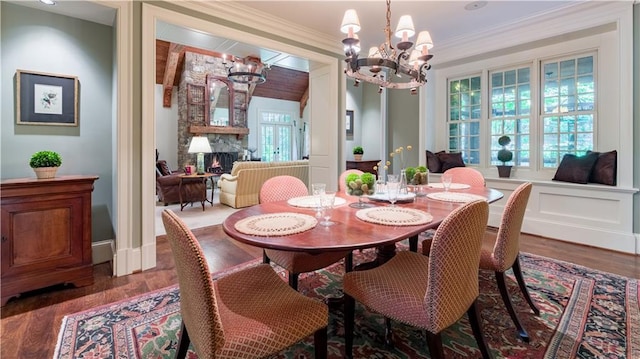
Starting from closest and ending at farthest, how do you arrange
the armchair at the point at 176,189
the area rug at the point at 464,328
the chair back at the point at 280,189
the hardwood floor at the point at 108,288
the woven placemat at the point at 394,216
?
the woven placemat at the point at 394,216
the area rug at the point at 464,328
the hardwood floor at the point at 108,288
the chair back at the point at 280,189
the armchair at the point at 176,189

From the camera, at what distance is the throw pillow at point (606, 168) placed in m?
3.22

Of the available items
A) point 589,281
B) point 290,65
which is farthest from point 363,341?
point 290,65

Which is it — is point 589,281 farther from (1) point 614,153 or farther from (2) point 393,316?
(2) point 393,316

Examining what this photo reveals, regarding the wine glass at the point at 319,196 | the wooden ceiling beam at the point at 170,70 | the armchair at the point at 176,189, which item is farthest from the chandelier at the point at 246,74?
the wine glass at the point at 319,196

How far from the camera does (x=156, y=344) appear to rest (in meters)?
1.62

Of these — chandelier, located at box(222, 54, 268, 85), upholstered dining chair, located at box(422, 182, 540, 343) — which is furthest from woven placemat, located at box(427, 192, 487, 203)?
chandelier, located at box(222, 54, 268, 85)

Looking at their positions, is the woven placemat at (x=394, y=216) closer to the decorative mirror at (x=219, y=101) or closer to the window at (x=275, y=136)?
the decorative mirror at (x=219, y=101)

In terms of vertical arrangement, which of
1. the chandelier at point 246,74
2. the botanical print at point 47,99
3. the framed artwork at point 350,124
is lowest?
the botanical print at point 47,99

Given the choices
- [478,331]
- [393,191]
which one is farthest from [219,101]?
[478,331]

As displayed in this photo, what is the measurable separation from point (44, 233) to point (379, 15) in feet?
12.5

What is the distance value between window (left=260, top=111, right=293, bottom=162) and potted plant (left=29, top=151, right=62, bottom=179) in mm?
7996

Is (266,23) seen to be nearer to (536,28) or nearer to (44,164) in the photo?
(44,164)

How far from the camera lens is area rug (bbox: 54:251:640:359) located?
1.56 m

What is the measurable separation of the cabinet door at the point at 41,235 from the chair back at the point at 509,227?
118 inches
